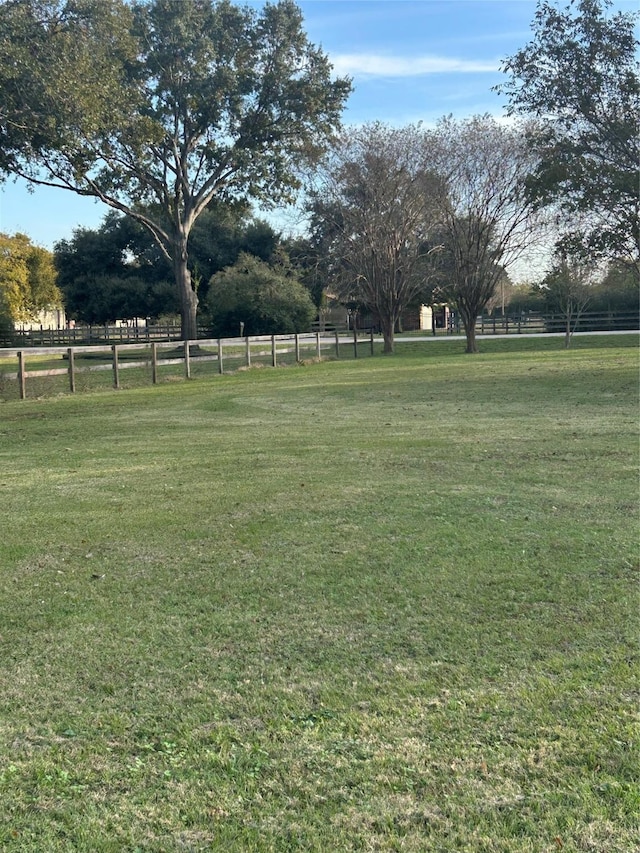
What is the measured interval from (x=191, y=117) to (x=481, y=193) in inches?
488

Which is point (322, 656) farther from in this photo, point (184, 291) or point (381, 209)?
point (184, 291)

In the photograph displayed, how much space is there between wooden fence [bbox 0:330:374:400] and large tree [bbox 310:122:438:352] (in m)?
3.39

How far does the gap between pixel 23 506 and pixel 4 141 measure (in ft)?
66.9

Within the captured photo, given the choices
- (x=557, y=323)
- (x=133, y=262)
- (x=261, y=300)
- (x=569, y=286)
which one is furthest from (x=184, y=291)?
(x=557, y=323)

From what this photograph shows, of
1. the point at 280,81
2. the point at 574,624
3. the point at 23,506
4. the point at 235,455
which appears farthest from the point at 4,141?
the point at 574,624

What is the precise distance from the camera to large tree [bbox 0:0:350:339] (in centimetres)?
2405

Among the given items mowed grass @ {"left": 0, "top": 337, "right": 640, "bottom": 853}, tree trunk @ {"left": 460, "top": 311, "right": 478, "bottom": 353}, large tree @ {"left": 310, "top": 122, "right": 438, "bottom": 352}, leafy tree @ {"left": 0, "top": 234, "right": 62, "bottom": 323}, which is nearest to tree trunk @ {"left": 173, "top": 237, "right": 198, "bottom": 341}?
large tree @ {"left": 310, "top": 122, "right": 438, "bottom": 352}

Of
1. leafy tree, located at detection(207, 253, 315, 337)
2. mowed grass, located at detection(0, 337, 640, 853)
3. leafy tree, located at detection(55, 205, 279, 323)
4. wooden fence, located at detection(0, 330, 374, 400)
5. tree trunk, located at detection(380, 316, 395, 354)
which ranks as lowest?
mowed grass, located at detection(0, 337, 640, 853)

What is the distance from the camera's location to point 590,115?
1819 cm

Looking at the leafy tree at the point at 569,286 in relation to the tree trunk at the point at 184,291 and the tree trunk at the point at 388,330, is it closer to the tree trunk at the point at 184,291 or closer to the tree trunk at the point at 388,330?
the tree trunk at the point at 388,330

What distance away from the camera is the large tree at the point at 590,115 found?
58.4 ft

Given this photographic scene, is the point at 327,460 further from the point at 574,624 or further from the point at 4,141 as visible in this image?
the point at 4,141

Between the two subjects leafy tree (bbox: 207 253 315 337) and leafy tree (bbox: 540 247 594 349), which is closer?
leafy tree (bbox: 540 247 594 349)

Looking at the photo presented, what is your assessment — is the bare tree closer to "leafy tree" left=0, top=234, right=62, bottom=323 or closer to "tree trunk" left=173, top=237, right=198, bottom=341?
"tree trunk" left=173, top=237, right=198, bottom=341
